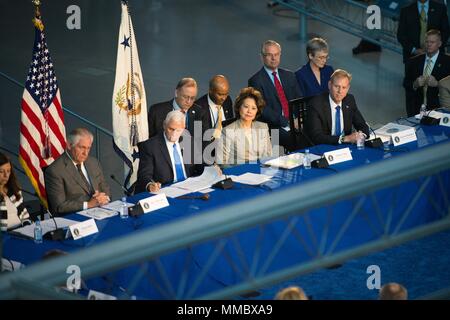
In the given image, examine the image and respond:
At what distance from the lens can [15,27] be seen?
1706cm

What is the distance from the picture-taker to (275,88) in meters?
10.3

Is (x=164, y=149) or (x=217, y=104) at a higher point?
(x=217, y=104)

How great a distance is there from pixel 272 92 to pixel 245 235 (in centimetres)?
308

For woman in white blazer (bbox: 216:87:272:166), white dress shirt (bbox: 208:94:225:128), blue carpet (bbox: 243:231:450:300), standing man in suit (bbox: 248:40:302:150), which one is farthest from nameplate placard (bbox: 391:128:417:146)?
white dress shirt (bbox: 208:94:225:128)

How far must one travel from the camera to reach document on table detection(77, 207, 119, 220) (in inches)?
293

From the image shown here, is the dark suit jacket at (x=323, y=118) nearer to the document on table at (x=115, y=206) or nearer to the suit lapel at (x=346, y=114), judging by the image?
the suit lapel at (x=346, y=114)

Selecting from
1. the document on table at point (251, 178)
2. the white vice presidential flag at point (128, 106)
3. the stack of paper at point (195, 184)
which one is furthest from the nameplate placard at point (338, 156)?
the white vice presidential flag at point (128, 106)

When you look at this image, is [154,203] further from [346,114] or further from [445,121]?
[445,121]

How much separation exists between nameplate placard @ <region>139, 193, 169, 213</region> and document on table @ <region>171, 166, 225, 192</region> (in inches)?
17.6

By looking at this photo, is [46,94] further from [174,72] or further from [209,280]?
[174,72]

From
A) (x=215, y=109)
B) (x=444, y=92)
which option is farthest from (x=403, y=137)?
(x=215, y=109)

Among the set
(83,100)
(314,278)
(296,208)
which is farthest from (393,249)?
(83,100)

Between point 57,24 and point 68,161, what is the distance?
32.0 ft

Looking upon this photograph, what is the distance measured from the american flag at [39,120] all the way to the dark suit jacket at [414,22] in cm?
506
